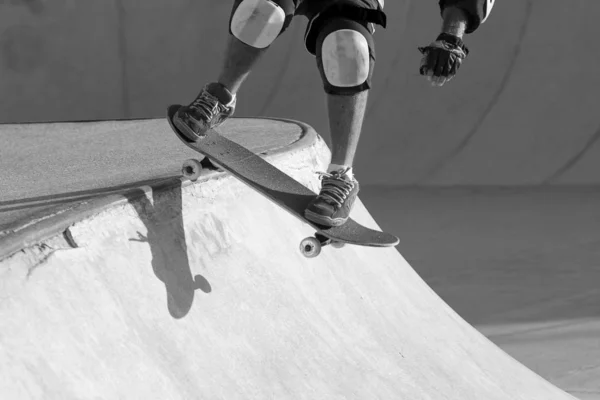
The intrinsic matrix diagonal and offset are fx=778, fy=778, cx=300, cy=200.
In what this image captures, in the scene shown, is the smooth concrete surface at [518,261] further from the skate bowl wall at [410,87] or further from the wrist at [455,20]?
the wrist at [455,20]

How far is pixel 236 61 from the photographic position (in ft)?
10.8

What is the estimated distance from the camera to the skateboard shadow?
277 cm

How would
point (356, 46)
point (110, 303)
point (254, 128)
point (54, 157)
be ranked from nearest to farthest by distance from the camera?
1. point (110, 303)
2. point (356, 46)
3. point (54, 157)
4. point (254, 128)

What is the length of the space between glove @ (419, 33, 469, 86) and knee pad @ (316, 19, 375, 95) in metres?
0.22

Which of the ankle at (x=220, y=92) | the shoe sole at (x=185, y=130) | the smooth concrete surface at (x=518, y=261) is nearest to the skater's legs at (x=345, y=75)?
the ankle at (x=220, y=92)

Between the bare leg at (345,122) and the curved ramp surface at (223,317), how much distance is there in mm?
562

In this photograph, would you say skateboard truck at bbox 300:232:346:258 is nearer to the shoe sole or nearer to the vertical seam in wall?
the shoe sole

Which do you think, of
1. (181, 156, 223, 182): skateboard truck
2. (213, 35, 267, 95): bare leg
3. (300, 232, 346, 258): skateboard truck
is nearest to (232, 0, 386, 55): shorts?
(213, 35, 267, 95): bare leg

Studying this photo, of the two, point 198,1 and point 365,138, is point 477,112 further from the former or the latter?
point 198,1

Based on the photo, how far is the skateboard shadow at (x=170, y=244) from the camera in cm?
277

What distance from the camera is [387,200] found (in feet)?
32.9

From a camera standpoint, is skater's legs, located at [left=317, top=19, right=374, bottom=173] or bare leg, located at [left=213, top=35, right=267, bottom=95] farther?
bare leg, located at [left=213, top=35, right=267, bottom=95]

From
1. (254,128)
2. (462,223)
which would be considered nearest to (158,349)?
(254,128)

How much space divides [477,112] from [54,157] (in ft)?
23.9
